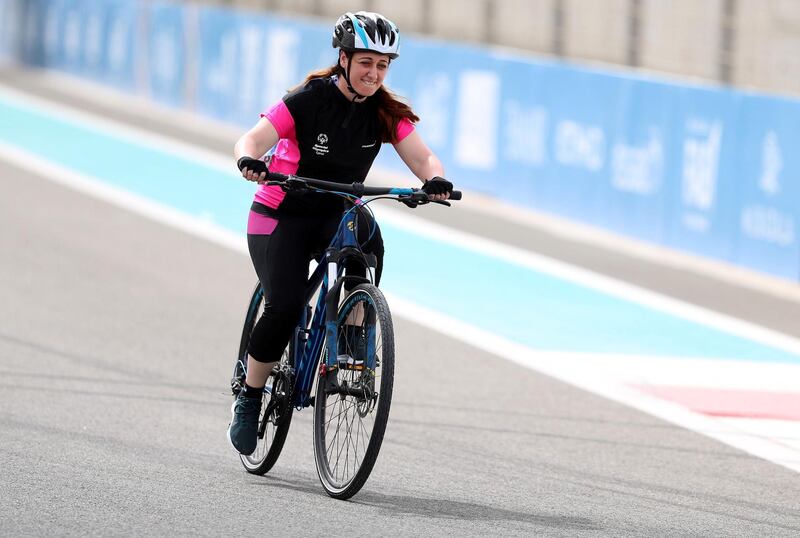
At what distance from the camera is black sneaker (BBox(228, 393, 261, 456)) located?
23.7 ft

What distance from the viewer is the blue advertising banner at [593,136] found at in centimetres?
1419

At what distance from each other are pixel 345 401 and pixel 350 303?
0.39 meters

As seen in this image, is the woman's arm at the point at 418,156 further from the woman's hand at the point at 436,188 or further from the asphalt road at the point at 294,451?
the asphalt road at the point at 294,451

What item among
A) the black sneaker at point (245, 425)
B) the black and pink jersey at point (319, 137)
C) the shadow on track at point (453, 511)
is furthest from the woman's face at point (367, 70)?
the shadow on track at point (453, 511)

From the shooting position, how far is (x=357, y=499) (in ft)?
22.3

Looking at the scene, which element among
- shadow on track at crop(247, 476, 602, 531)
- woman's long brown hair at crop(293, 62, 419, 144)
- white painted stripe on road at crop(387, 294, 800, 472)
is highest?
woman's long brown hair at crop(293, 62, 419, 144)

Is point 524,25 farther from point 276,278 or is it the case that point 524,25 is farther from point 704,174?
point 276,278

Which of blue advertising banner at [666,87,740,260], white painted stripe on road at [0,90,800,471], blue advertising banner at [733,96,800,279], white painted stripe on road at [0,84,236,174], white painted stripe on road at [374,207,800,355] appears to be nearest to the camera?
white painted stripe on road at [0,90,800,471]

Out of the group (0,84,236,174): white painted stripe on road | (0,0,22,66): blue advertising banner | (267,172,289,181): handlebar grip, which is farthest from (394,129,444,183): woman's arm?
(0,0,22,66): blue advertising banner

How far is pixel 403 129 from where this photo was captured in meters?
7.02

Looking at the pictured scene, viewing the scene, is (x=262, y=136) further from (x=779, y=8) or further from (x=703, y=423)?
(x=779, y=8)

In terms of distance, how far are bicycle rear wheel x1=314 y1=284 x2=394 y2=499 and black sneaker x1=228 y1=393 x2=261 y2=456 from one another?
0.42 metres

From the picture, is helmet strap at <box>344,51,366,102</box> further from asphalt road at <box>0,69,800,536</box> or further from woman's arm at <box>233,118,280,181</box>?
asphalt road at <box>0,69,800,536</box>

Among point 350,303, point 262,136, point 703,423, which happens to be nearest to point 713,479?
point 703,423
